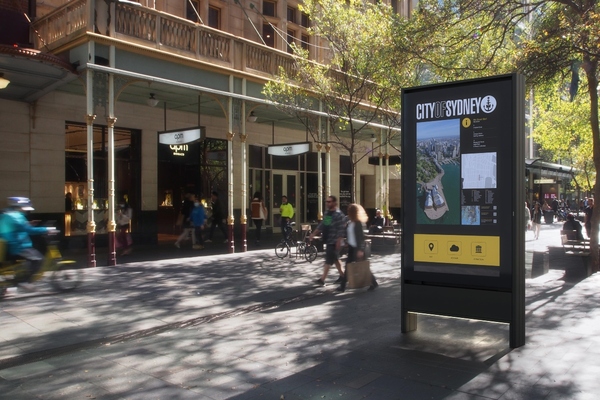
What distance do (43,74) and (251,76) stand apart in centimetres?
574

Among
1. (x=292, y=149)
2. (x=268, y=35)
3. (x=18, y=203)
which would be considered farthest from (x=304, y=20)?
(x=18, y=203)

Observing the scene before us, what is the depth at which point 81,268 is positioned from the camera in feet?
38.4

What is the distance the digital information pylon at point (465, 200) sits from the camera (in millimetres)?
5590

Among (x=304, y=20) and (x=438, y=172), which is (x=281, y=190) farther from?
(x=438, y=172)

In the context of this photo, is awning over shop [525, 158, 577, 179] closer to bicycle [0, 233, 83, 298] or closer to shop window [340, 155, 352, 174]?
shop window [340, 155, 352, 174]

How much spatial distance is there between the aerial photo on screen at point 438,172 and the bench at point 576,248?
23.6 ft

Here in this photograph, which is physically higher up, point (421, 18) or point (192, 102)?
point (421, 18)

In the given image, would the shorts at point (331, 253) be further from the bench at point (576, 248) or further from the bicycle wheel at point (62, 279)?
the bench at point (576, 248)

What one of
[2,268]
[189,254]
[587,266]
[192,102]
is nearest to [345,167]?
[192,102]

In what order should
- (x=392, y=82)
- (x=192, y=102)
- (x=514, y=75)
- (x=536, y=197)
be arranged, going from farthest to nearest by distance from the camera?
(x=536, y=197), (x=192, y=102), (x=392, y=82), (x=514, y=75)

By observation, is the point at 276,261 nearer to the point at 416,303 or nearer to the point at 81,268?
the point at 81,268

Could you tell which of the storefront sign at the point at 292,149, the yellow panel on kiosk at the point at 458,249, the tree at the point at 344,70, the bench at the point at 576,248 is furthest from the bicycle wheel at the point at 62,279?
the bench at the point at 576,248

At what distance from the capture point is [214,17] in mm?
18938

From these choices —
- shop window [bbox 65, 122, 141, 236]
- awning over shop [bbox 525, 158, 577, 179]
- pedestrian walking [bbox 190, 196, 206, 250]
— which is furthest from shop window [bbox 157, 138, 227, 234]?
awning over shop [bbox 525, 158, 577, 179]
